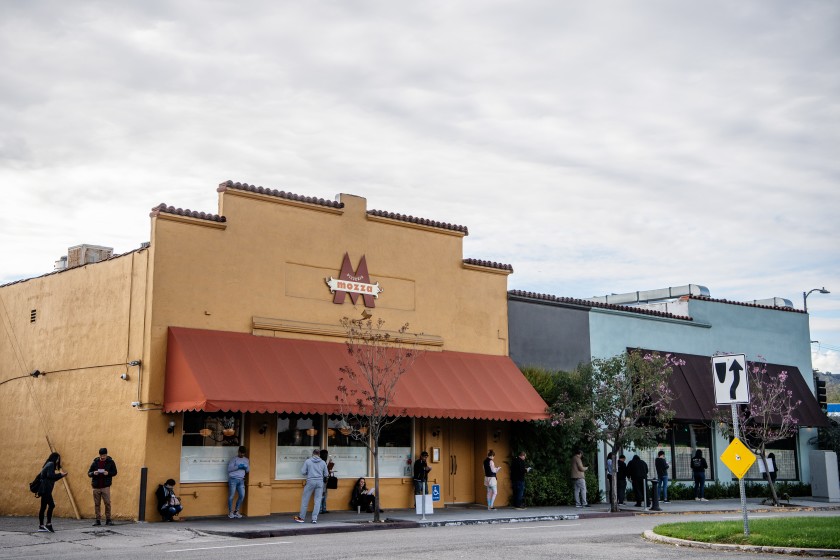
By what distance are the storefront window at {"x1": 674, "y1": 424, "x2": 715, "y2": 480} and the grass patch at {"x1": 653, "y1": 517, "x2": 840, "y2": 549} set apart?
14205mm

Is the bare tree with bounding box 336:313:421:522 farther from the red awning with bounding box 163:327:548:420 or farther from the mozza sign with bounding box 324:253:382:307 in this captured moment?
the mozza sign with bounding box 324:253:382:307

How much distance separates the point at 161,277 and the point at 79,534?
6.20 m

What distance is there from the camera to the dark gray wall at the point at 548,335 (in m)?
29.9

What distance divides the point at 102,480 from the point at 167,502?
154cm

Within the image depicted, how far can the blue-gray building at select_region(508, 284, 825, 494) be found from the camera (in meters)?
30.7

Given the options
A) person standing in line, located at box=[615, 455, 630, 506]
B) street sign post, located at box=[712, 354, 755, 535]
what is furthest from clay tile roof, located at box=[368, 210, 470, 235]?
street sign post, located at box=[712, 354, 755, 535]

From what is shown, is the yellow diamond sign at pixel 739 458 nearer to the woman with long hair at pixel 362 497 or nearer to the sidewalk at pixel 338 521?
the sidewalk at pixel 338 521

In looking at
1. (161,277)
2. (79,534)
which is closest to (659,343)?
(161,277)

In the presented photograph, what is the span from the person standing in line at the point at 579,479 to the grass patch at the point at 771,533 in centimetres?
825

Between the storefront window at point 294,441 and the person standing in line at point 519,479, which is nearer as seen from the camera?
the storefront window at point 294,441

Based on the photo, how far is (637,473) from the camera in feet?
94.7

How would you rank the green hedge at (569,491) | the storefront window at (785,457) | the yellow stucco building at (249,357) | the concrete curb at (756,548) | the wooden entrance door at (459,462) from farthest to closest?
the storefront window at (785,457)
the green hedge at (569,491)
the wooden entrance door at (459,462)
the yellow stucco building at (249,357)
the concrete curb at (756,548)

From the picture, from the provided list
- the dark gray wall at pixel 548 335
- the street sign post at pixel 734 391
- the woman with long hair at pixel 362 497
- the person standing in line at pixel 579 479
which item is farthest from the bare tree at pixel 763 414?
the street sign post at pixel 734 391

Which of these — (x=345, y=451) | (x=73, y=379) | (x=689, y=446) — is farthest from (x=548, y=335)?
(x=73, y=379)
